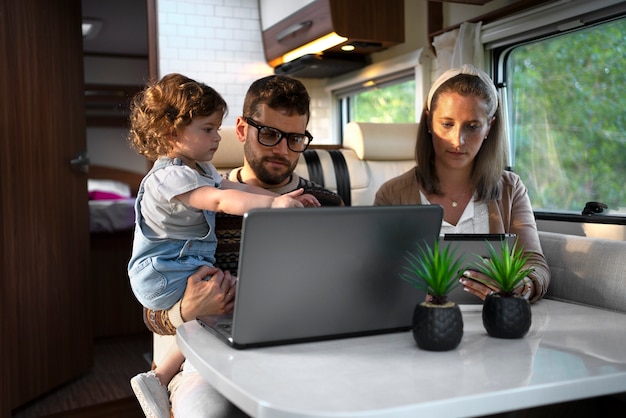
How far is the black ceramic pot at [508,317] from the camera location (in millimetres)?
1079

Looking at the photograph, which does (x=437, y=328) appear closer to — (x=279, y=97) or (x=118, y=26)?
Result: (x=279, y=97)

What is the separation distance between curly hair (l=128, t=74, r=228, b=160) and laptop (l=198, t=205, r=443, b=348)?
718 mm

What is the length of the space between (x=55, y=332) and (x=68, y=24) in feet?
5.08

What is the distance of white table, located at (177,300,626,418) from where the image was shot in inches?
31.0

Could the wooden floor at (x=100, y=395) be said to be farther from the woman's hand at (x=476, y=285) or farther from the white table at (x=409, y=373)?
the woman's hand at (x=476, y=285)

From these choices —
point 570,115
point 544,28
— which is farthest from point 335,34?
point 570,115

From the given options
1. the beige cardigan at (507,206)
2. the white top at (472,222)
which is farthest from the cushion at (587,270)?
the white top at (472,222)

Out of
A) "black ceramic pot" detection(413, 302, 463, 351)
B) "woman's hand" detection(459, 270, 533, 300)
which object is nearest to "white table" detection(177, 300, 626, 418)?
"black ceramic pot" detection(413, 302, 463, 351)

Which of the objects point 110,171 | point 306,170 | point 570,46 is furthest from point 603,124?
point 110,171

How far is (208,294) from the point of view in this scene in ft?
4.55

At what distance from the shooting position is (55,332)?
119 inches

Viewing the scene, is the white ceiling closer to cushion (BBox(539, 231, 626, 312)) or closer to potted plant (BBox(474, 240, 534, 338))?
cushion (BBox(539, 231, 626, 312))

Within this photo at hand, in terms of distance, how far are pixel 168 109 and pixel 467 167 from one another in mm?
881

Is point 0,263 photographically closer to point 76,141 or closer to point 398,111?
point 76,141
